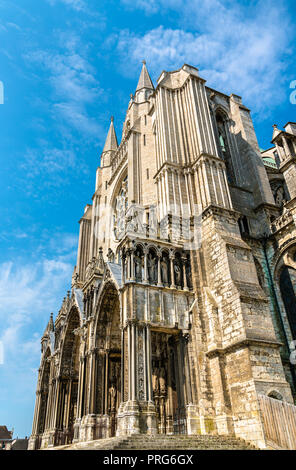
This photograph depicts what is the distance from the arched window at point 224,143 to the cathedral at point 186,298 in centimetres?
8

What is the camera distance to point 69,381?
872 inches

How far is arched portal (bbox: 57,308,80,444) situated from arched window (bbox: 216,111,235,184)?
517 inches

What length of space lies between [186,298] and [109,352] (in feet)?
16.5

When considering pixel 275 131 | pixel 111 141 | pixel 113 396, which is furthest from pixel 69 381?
pixel 111 141

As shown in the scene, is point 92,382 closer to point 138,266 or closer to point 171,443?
point 138,266

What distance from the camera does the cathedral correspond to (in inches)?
490

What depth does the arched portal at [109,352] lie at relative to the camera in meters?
16.6

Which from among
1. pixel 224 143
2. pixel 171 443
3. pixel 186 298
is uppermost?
pixel 224 143

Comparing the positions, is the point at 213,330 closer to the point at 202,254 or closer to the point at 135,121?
the point at 202,254

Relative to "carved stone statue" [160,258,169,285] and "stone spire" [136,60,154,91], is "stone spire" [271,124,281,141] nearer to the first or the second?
"stone spire" [136,60,154,91]

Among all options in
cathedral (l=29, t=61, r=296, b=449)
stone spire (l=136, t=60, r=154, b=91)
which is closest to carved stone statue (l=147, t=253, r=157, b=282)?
cathedral (l=29, t=61, r=296, b=449)

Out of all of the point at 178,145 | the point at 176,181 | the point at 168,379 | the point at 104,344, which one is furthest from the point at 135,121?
the point at 168,379

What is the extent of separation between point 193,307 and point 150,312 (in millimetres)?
1935

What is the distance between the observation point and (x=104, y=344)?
17.5m
